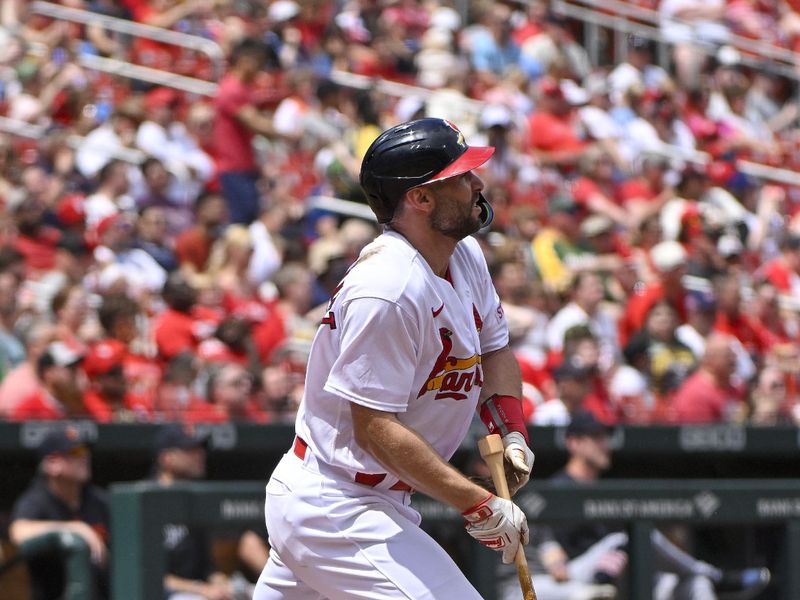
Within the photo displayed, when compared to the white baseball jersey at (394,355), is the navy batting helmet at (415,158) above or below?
above

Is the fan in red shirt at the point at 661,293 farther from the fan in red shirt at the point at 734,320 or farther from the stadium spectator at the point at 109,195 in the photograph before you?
the stadium spectator at the point at 109,195

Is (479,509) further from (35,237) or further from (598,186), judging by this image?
(598,186)

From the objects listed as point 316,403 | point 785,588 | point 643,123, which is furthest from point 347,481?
point 643,123

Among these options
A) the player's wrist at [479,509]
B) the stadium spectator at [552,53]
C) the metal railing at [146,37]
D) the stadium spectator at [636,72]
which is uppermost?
the player's wrist at [479,509]

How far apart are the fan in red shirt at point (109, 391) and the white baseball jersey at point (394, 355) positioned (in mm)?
3474

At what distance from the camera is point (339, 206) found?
9875mm

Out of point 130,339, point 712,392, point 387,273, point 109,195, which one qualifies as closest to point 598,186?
point 712,392

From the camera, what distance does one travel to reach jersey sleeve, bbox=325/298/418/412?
349 cm

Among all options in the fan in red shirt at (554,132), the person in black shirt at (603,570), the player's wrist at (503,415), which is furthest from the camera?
the fan in red shirt at (554,132)

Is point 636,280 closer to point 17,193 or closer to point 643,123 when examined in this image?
point 643,123

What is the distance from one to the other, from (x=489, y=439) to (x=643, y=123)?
917cm

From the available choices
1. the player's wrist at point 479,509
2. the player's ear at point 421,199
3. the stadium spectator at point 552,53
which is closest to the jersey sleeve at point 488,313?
the player's ear at point 421,199

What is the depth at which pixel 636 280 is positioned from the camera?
9.91 metres

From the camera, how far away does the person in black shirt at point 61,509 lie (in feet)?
17.9
